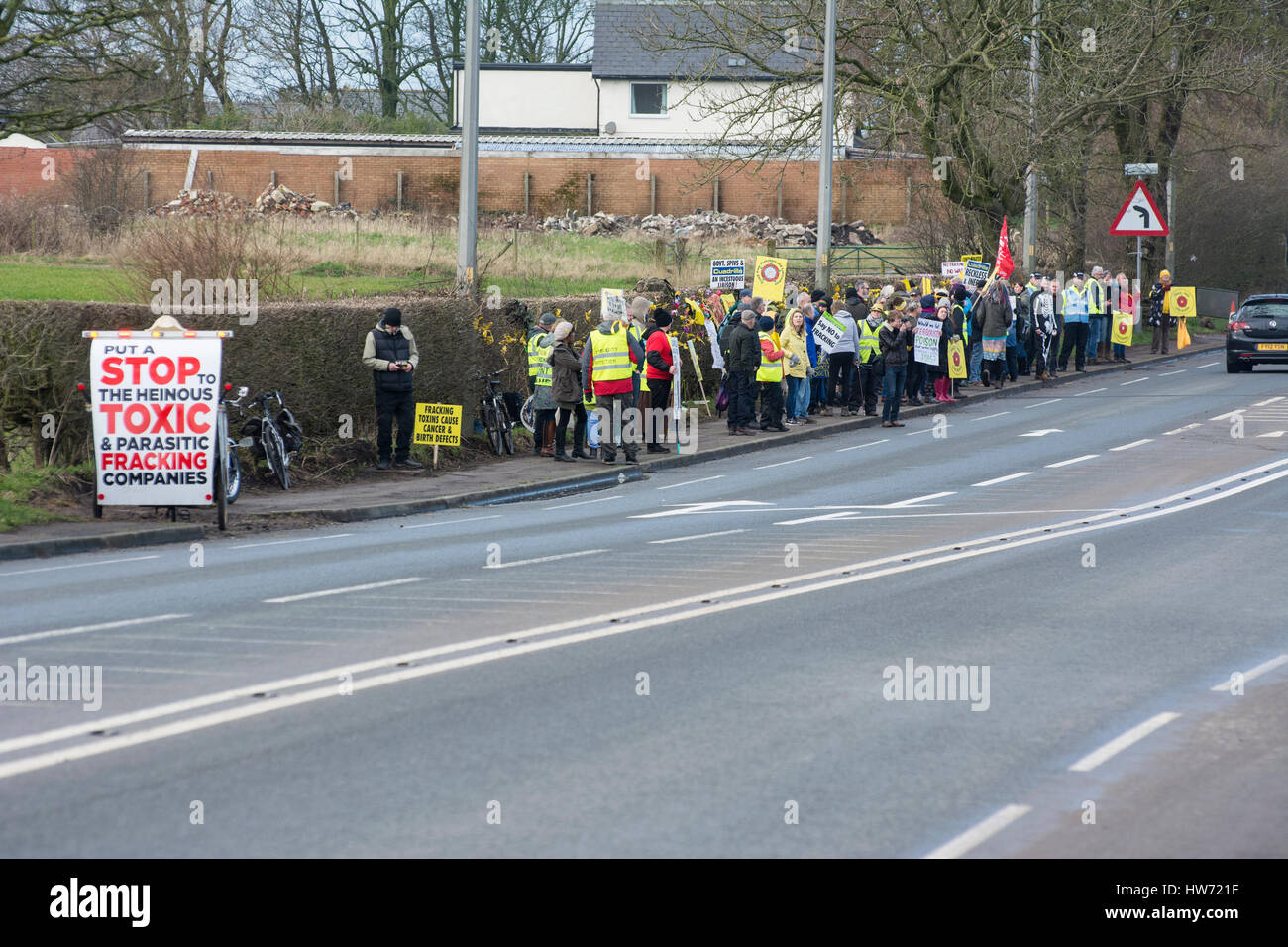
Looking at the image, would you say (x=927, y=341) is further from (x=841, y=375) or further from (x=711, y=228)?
(x=711, y=228)

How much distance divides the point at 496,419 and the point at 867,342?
8.13 metres

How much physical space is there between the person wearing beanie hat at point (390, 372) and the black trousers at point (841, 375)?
9681 millimetres

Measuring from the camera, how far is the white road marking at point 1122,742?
23.6ft

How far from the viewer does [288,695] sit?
320 inches

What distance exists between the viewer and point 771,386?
2533 cm

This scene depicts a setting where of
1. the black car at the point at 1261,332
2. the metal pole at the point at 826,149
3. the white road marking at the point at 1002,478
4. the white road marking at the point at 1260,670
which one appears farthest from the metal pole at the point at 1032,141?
the white road marking at the point at 1260,670

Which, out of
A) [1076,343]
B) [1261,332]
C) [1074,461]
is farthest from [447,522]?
[1261,332]

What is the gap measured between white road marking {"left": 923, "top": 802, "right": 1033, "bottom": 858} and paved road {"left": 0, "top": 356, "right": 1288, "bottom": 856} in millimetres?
19

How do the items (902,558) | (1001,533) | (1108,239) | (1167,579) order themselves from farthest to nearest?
(1108,239), (1001,533), (902,558), (1167,579)

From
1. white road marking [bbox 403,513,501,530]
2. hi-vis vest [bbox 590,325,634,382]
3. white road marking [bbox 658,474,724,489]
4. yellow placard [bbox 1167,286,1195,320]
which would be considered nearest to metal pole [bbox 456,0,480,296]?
hi-vis vest [bbox 590,325,634,382]

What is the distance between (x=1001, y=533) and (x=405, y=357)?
815 cm

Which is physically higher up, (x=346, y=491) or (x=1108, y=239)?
(x=1108, y=239)

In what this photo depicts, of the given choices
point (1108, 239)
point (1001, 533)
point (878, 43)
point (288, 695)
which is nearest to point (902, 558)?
point (1001, 533)
